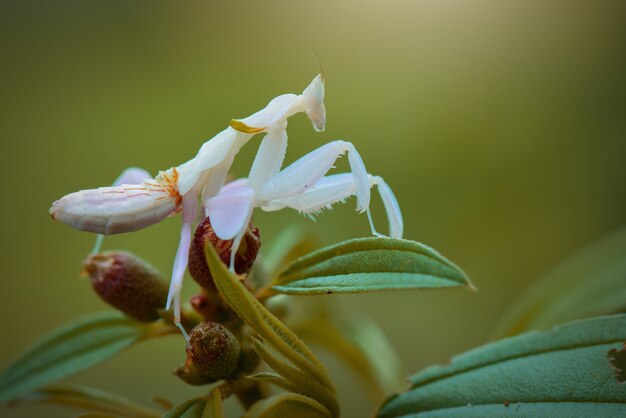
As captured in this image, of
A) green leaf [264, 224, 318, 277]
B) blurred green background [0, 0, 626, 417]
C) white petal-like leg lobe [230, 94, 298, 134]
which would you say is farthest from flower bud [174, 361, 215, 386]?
blurred green background [0, 0, 626, 417]

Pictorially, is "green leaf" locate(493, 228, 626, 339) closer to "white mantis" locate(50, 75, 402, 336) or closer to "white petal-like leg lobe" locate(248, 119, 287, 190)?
"white mantis" locate(50, 75, 402, 336)

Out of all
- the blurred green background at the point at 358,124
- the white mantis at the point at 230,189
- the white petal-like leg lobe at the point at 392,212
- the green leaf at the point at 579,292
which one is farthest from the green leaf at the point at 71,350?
the blurred green background at the point at 358,124

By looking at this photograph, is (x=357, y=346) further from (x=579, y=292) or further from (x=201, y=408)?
(x=201, y=408)

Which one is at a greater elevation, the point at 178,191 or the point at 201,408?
the point at 178,191

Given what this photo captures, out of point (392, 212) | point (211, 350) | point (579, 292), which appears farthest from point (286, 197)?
point (579, 292)

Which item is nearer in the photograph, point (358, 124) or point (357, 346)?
point (357, 346)

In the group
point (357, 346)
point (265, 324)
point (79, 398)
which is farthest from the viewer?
point (357, 346)

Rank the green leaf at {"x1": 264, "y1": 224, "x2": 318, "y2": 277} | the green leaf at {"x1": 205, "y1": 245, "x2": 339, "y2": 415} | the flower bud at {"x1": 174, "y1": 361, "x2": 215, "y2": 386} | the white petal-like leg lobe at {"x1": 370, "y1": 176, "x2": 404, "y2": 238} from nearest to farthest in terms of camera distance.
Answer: the green leaf at {"x1": 205, "y1": 245, "x2": 339, "y2": 415} < the flower bud at {"x1": 174, "y1": 361, "x2": 215, "y2": 386} < the white petal-like leg lobe at {"x1": 370, "y1": 176, "x2": 404, "y2": 238} < the green leaf at {"x1": 264, "y1": 224, "x2": 318, "y2": 277}
